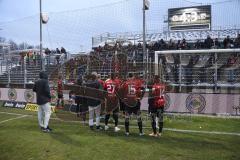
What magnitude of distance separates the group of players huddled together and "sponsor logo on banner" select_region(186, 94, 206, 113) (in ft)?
10.6

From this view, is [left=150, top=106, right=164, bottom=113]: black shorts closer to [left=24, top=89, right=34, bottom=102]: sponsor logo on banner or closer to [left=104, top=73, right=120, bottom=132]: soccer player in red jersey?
[left=104, top=73, right=120, bottom=132]: soccer player in red jersey

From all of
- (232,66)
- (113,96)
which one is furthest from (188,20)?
(113,96)

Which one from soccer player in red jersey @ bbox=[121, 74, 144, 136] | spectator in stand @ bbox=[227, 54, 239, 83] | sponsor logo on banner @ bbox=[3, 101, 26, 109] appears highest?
spectator in stand @ bbox=[227, 54, 239, 83]

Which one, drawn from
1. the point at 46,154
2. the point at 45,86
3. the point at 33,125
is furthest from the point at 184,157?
the point at 33,125

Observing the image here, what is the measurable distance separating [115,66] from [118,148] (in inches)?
208

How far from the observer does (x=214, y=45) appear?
22203 mm

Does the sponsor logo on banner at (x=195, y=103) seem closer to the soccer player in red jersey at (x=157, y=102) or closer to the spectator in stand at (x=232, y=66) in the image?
the spectator in stand at (x=232, y=66)

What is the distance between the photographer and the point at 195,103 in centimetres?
1762

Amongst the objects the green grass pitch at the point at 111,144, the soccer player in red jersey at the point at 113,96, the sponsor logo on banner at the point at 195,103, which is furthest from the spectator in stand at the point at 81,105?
the sponsor logo on banner at the point at 195,103

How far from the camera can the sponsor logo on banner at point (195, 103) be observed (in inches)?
687

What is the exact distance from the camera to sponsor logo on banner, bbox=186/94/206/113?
1745 cm

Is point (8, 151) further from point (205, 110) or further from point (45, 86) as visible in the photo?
point (205, 110)

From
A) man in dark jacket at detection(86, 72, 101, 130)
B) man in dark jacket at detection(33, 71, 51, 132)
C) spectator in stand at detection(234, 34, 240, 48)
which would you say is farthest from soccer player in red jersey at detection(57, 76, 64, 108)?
spectator in stand at detection(234, 34, 240, 48)

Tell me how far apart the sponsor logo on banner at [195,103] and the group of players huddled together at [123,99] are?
324 centimetres
